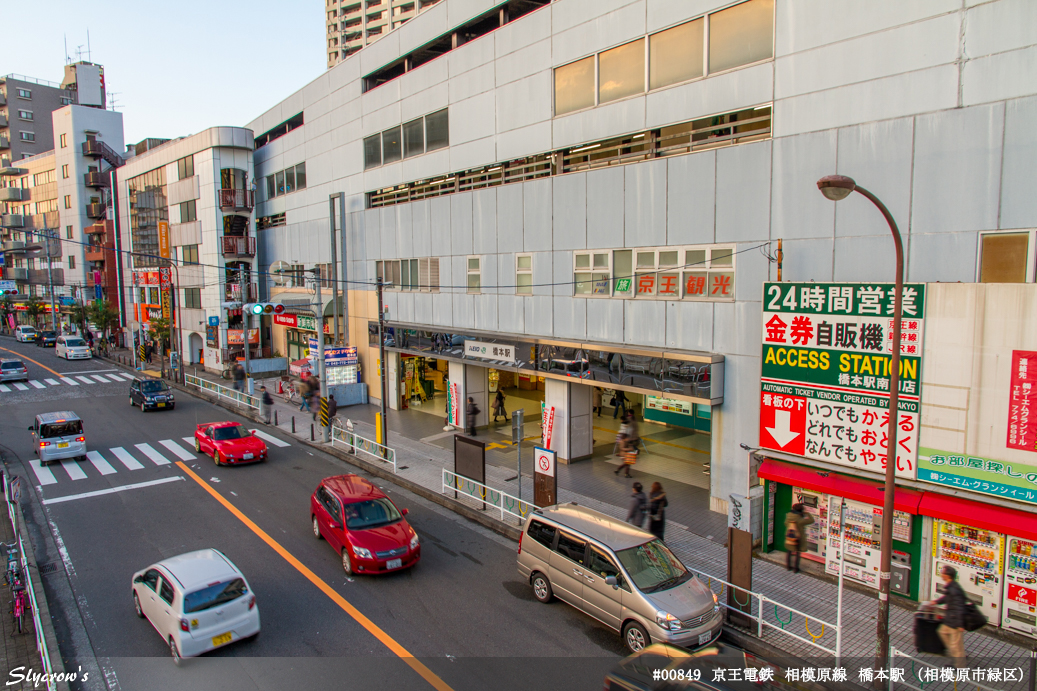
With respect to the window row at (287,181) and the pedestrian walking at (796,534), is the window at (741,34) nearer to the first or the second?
the pedestrian walking at (796,534)

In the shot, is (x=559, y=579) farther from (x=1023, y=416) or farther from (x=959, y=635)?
(x=1023, y=416)

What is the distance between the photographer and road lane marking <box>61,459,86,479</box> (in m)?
20.0

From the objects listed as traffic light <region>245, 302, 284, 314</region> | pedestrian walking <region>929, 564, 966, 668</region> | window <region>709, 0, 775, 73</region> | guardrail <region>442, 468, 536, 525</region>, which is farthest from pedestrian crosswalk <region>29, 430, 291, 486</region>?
pedestrian walking <region>929, 564, 966, 668</region>

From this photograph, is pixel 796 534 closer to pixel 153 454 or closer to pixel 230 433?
pixel 230 433

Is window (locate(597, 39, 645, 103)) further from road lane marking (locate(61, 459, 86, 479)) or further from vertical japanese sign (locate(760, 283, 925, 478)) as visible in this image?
road lane marking (locate(61, 459, 86, 479))

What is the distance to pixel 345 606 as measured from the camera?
11.6 m

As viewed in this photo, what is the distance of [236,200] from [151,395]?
17.0 m

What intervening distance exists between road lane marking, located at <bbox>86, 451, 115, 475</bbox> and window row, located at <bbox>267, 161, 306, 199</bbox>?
19877mm

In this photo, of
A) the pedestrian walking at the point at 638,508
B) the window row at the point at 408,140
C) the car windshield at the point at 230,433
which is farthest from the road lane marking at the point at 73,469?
the pedestrian walking at the point at 638,508

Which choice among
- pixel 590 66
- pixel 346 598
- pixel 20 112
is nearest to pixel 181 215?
pixel 590 66

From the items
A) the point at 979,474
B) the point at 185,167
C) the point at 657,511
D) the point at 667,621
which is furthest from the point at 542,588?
the point at 185,167

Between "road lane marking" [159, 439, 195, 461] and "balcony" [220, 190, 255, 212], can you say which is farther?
"balcony" [220, 190, 255, 212]

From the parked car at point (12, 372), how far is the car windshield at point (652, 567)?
4517cm

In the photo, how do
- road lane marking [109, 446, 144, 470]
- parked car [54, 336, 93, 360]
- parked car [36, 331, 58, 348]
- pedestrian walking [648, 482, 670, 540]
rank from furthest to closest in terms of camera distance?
parked car [36, 331, 58, 348] < parked car [54, 336, 93, 360] < road lane marking [109, 446, 144, 470] < pedestrian walking [648, 482, 670, 540]
